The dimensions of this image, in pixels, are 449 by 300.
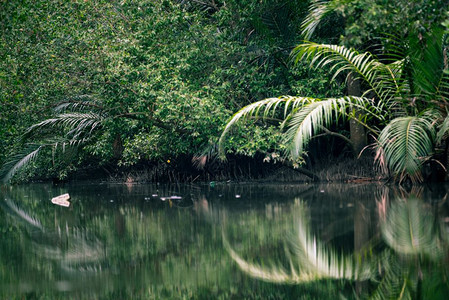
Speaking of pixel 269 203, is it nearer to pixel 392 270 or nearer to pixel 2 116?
pixel 392 270

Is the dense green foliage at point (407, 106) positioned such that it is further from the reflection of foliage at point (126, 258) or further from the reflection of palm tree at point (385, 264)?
the reflection of palm tree at point (385, 264)

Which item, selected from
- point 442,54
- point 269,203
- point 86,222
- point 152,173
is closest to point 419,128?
point 442,54

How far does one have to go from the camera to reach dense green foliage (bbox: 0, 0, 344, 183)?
1192cm

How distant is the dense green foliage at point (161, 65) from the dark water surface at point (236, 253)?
489 centimetres

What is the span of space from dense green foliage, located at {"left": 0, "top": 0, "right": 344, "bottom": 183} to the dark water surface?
4.89 m

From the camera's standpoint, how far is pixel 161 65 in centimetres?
1209

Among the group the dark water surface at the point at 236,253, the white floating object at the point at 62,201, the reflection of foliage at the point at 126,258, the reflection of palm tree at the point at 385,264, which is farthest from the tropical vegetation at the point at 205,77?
the reflection of palm tree at the point at 385,264

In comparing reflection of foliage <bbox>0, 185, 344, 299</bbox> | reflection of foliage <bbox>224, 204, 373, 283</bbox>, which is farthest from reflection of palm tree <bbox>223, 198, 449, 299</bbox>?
reflection of foliage <bbox>0, 185, 344, 299</bbox>

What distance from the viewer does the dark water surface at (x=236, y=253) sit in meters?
2.92

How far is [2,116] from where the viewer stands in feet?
45.1

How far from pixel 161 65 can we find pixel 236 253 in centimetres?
859

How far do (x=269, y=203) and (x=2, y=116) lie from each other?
8482 mm

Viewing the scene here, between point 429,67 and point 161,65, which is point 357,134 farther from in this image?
point 161,65

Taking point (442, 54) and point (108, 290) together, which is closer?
point (108, 290)
